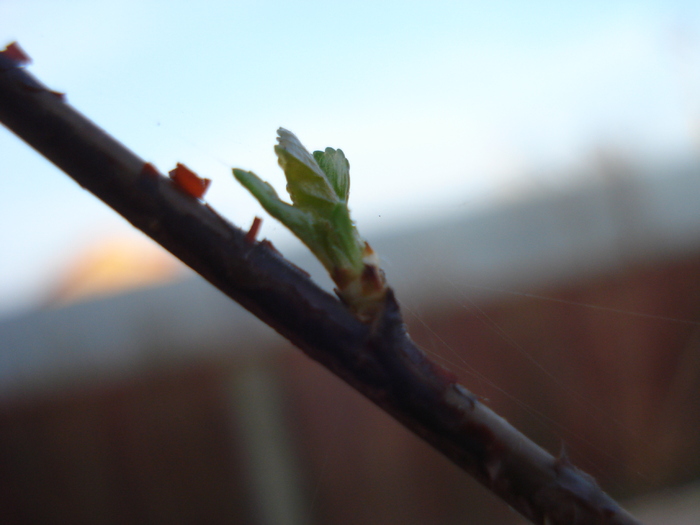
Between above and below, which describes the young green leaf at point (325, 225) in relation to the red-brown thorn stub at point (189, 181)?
below

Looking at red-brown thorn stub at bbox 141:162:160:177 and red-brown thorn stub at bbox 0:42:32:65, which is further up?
red-brown thorn stub at bbox 0:42:32:65

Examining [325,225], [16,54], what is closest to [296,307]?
→ [325,225]

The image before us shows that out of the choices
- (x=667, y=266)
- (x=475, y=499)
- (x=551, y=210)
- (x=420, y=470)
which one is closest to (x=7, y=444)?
(x=420, y=470)

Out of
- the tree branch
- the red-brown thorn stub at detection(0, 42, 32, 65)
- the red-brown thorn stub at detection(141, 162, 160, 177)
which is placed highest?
the red-brown thorn stub at detection(0, 42, 32, 65)

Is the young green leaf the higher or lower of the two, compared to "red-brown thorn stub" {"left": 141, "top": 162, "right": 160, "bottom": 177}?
lower

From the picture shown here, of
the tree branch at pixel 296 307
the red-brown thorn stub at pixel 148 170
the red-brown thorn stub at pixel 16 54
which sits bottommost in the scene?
the tree branch at pixel 296 307

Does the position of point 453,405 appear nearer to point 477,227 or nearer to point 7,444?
point 477,227
